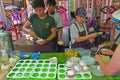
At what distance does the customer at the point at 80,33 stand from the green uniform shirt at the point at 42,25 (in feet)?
0.95

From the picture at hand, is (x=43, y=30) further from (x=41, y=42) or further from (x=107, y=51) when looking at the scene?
(x=107, y=51)

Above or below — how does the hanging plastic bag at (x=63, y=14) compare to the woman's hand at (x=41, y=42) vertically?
above

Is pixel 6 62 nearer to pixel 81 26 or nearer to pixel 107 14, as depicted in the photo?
pixel 81 26

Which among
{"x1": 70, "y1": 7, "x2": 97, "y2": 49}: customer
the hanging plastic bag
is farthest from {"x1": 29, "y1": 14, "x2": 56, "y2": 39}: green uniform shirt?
the hanging plastic bag

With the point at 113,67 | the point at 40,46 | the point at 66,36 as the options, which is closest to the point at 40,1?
the point at 40,46

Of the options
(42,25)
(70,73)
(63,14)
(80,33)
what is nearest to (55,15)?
(42,25)

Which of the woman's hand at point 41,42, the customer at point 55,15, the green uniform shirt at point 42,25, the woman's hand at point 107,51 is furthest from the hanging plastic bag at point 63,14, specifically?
the woman's hand at point 107,51

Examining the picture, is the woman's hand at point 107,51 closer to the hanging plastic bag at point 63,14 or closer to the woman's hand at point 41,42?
the woman's hand at point 41,42

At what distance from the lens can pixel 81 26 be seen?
73.8 inches

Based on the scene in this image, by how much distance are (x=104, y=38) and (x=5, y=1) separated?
2855 mm

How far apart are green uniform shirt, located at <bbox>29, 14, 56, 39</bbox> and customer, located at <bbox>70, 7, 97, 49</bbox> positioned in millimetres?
289

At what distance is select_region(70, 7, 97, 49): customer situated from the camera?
1.79 meters

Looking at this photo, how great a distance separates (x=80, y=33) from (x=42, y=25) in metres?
0.51

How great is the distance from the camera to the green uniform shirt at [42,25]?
1829 millimetres
